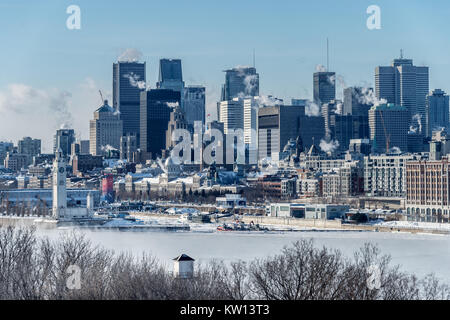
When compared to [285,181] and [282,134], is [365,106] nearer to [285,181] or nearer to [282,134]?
[282,134]

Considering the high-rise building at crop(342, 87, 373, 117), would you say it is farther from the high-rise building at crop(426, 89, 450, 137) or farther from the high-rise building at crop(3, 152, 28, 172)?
the high-rise building at crop(3, 152, 28, 172)

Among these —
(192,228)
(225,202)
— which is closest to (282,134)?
(225,202)

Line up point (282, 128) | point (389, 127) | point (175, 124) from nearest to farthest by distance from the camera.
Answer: point (389, 127) < point (282, 128) < point (175, 124)

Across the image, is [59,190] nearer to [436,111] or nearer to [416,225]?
[416,225]

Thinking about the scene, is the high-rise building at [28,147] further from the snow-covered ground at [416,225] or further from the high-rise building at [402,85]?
the snow-covered ground at [416,225]
